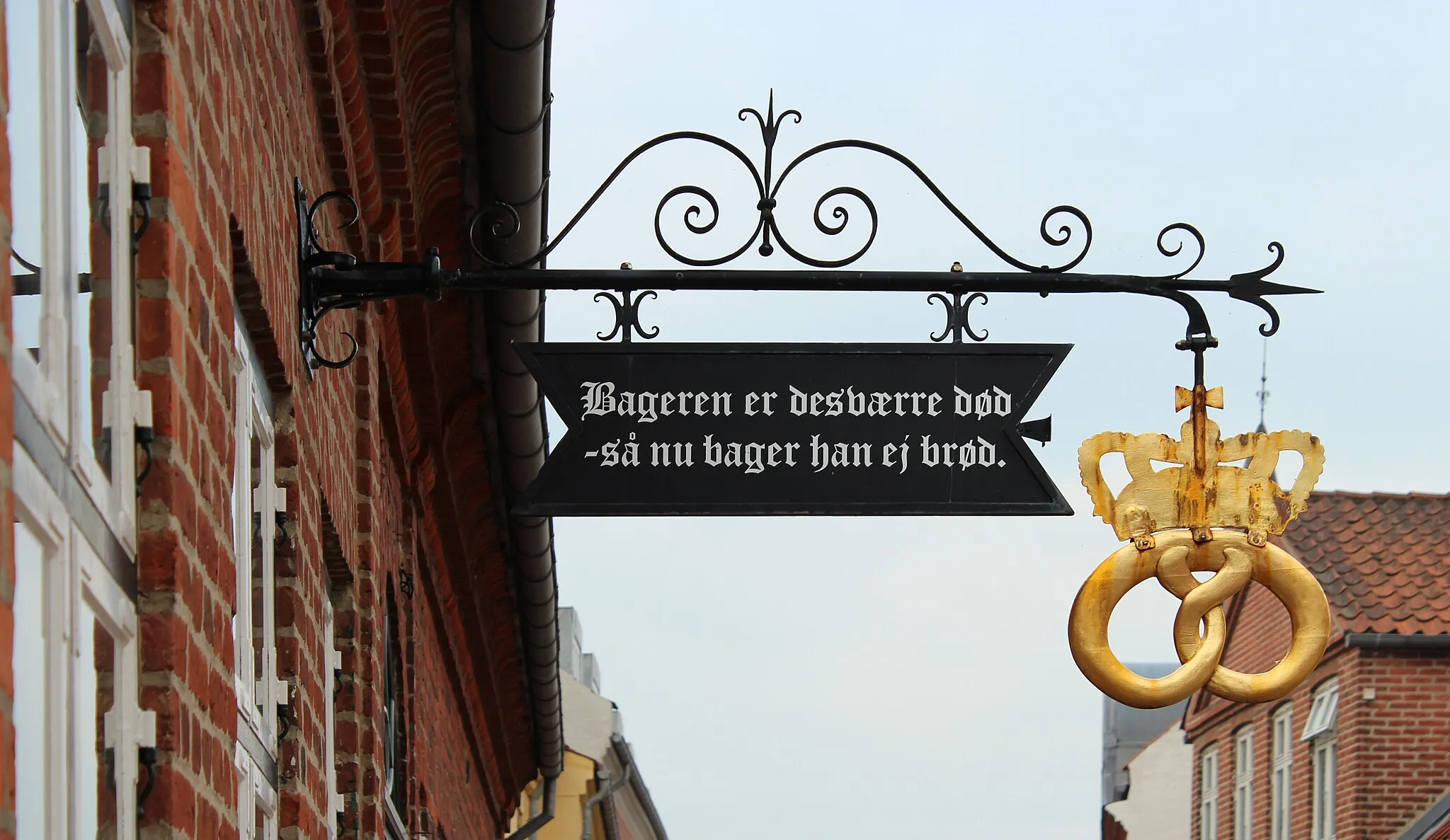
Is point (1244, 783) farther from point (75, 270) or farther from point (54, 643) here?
point (54, 643)

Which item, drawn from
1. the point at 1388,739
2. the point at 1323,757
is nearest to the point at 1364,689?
the point at 1388,739

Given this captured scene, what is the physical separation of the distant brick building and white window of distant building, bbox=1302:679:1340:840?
0.06ft

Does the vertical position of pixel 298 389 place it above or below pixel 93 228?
above

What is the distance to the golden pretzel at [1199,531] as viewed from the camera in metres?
5.50

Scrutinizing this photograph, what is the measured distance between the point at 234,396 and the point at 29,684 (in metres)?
1.97

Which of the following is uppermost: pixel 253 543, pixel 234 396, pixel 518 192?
pixel 518 192

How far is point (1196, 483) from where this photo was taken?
555cm

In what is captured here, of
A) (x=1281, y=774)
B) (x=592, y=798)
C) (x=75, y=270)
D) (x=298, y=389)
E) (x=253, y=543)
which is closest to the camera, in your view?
(x=75, y=270)

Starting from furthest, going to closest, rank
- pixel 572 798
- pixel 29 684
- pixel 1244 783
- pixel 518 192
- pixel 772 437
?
pixel 572 798 < pixel 1244 783 < pixel 518 192 < pixel 772 437 < pixel 29 684

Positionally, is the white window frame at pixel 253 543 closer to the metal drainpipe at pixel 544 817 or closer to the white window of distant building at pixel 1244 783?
the metal drainpipe at pixel 544 817

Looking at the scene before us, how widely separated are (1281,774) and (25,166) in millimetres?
23944

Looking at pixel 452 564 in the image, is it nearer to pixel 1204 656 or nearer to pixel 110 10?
pixel 1204 656

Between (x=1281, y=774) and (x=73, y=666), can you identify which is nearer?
(x=73, y=666)

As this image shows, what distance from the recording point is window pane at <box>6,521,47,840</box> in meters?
2.74
